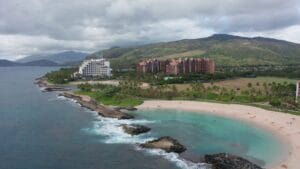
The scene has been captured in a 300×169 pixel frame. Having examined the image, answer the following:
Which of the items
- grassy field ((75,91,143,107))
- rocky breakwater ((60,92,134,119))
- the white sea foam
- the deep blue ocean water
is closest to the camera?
the deep blue ocean water

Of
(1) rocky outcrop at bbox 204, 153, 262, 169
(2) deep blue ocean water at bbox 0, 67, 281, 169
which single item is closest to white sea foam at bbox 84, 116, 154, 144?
(2) deep blue ocean water at bbox 0, 67, 281, 169

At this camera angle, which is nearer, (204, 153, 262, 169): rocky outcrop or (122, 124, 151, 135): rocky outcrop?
(204, 153, 262, 169): rocky outcrop

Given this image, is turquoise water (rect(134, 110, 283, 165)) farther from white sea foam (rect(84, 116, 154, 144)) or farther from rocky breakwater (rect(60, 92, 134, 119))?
rocky breakwater (rect(60, 92, 134, 119))

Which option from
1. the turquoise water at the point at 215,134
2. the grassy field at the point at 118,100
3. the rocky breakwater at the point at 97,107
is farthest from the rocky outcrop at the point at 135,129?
the grassy field at the point at 118,100

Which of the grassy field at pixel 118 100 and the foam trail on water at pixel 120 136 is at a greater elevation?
the grassy field at pixel 118 100

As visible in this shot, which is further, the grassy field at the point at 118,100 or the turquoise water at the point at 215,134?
the grassy field at the point at 118,100

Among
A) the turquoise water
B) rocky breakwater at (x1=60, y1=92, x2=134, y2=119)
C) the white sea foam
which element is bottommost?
the turquoise water

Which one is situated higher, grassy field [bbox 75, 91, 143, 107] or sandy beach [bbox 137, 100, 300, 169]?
grassy field [bbox 75, 91, 143, 107]

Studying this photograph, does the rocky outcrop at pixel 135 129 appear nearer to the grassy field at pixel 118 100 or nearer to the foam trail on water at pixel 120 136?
the foam trail on water at pixel 120 136

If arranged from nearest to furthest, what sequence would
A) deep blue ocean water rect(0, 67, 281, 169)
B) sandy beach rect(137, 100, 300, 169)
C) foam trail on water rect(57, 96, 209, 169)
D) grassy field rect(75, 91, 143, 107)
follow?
foam trail on water rect(57, 96, 209, 169) < deep blue ocean water rect(0, 67, 281, 169) < sandy beach rect(137, 100, 300, 169) < grassy field rect(75, 91, 143, 107)
